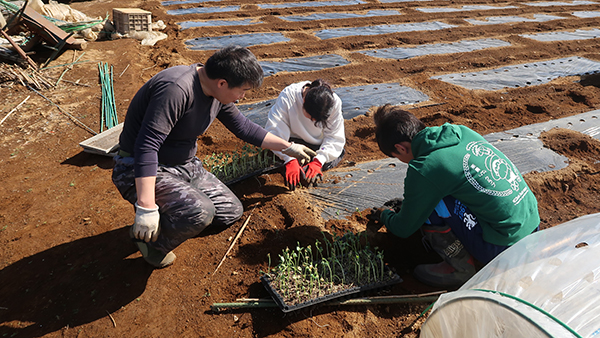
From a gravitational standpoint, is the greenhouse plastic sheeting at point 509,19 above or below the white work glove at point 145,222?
above

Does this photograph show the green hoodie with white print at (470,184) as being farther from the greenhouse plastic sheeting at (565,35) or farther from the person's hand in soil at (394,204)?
the greenhouse plastic sheeting at (565,35)

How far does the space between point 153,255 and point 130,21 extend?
614 centimetres

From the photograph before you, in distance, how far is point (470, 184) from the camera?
2168mm

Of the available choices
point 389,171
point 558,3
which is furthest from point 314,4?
point 389,171

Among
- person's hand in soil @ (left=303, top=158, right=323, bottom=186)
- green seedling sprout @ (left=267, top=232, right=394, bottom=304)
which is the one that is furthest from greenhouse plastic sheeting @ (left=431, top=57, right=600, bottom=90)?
green seedling sprout @ (left=267, top=232, right=394, bottom=304)

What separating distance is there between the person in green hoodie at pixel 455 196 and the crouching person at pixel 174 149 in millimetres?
996

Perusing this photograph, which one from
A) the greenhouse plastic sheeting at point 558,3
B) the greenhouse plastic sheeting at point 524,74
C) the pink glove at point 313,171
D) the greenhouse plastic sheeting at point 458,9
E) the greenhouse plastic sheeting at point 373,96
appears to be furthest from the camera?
the greenhouse plastic sheeting at point 558,3

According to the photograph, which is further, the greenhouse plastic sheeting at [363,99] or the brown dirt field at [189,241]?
the greenhouse plastic sheeting at [363,99]

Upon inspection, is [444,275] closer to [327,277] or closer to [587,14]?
[327,277]

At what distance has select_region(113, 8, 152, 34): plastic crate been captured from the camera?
23.7 feet

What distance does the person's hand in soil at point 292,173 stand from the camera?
3.24m

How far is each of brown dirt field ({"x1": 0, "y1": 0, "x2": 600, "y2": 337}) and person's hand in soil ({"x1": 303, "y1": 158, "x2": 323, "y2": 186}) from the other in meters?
0.19

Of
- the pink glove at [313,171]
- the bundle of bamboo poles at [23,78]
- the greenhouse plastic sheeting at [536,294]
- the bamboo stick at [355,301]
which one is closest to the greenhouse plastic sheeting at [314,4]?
the bundle of bamboo poles at [23,78]

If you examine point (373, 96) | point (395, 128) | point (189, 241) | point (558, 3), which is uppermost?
point (558, 3)
